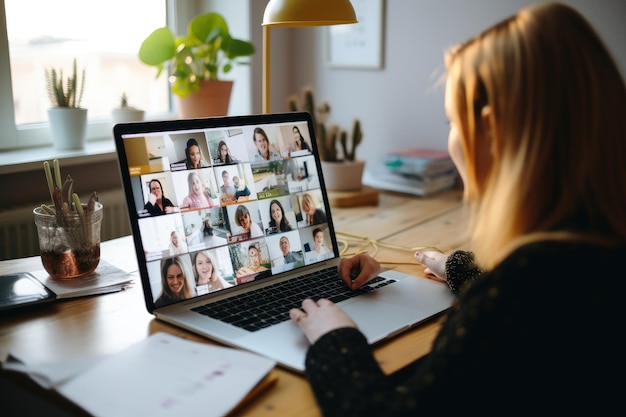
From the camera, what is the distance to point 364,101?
2.42 meters

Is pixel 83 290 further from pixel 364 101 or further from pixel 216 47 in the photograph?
pixel 364 101

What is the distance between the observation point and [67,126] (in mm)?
1974

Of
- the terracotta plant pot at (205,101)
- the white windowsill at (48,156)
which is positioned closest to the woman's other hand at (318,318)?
the white windowsill at (48,156)

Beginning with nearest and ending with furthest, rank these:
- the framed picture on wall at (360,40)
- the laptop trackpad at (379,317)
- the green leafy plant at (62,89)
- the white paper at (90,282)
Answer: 1. the laptop trackpad at (379,317)
2. the white paper at (90,282)
3. the green leafy plant at (62,89)
4. the framed picture on wall at (360,40)

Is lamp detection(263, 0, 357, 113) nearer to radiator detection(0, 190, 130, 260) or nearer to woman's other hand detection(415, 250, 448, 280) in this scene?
woman's other hand detection(415, 250, 448, 280)

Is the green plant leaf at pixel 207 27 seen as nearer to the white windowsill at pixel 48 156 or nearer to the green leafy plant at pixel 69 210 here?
the white windowsill at pixel 48 156

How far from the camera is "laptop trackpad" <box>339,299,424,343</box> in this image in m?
1.00

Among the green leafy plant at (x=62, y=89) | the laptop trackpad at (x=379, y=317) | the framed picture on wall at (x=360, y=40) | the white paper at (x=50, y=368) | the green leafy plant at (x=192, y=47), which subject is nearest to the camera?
the white paper at (x=50, y=368)

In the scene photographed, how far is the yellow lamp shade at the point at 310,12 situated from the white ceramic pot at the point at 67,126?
82cm

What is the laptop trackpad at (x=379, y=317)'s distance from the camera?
3.29ft

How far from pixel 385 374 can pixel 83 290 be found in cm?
57

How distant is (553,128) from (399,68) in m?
1.61

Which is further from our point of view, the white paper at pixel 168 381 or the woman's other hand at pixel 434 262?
the woman's other hand at pixel 434 262

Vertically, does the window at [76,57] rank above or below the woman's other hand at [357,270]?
above
